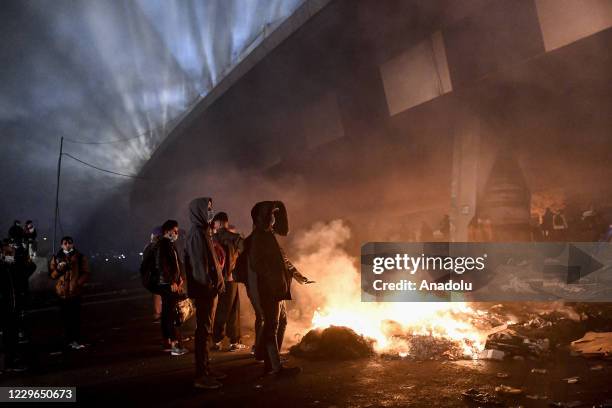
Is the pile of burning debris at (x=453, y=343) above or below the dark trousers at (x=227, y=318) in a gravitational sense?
below

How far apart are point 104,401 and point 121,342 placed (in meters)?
3.06

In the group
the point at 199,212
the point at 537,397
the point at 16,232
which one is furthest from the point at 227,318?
the point at 16,232

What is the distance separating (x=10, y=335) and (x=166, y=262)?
80.7 inches

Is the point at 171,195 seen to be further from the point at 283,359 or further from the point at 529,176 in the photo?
the point at 283,359

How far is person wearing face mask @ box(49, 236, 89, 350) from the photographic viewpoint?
643 cm

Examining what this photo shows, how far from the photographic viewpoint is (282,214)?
5.04 meters

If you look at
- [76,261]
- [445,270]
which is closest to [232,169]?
[445,270]

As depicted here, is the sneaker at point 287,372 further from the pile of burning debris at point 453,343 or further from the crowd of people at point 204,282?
the pile of burning debris at point 453,343

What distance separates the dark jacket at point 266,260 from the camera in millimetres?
4605

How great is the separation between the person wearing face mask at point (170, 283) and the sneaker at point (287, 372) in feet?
6.11

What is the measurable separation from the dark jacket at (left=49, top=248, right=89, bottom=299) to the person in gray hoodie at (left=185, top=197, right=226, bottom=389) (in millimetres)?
3042

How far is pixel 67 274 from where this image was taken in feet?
21.3

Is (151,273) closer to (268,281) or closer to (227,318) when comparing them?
(227,318)

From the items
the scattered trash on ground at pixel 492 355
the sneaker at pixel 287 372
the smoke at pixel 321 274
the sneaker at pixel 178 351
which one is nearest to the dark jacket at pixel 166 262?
the sneaker at pixel 178 351
